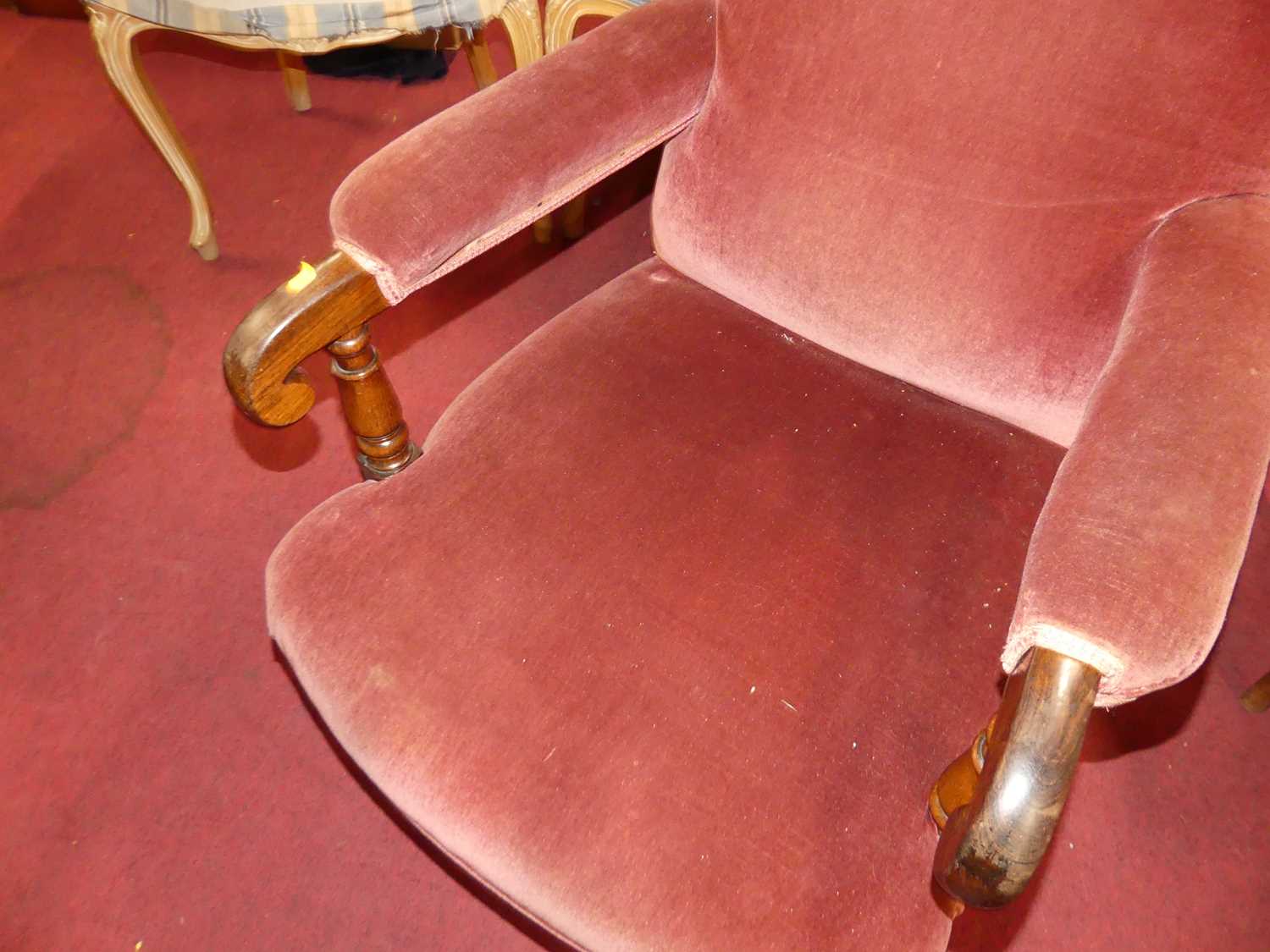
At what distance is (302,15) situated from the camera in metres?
1.37

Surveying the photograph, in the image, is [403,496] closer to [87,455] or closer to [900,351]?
[900,351]

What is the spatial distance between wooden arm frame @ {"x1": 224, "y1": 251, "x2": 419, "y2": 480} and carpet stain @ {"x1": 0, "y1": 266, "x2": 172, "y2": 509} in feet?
3.11

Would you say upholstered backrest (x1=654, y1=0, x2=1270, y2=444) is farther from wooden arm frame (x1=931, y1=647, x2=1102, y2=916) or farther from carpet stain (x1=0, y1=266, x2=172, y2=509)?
carpet stain (x1=0, y1=266, x2=172, y2=509)

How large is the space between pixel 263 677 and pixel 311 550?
22.5 inches

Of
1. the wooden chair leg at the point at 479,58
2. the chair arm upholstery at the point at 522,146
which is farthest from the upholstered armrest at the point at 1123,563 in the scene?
the wooden chair leg at the point at 479,58

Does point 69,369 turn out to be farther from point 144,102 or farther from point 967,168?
point 967,168

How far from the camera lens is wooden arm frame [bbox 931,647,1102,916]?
53 centimetres

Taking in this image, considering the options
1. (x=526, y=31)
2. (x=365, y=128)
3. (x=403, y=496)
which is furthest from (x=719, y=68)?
(x=365, y=128)

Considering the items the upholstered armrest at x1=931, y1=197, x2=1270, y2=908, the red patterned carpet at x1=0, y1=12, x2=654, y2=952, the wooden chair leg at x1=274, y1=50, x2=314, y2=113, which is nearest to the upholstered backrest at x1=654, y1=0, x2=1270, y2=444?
the upholstered armrest at x1=931, y1=197, x2=1270, y2=908

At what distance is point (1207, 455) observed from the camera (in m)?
0.60

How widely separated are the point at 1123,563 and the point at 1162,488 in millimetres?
63

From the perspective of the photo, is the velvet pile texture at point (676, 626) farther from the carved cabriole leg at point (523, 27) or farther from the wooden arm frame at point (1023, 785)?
the carved cabriole leg at point (523, 27)

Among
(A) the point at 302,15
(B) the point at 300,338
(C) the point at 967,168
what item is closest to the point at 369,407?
(B) the point at 300,338

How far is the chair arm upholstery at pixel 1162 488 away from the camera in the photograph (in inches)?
21.7
